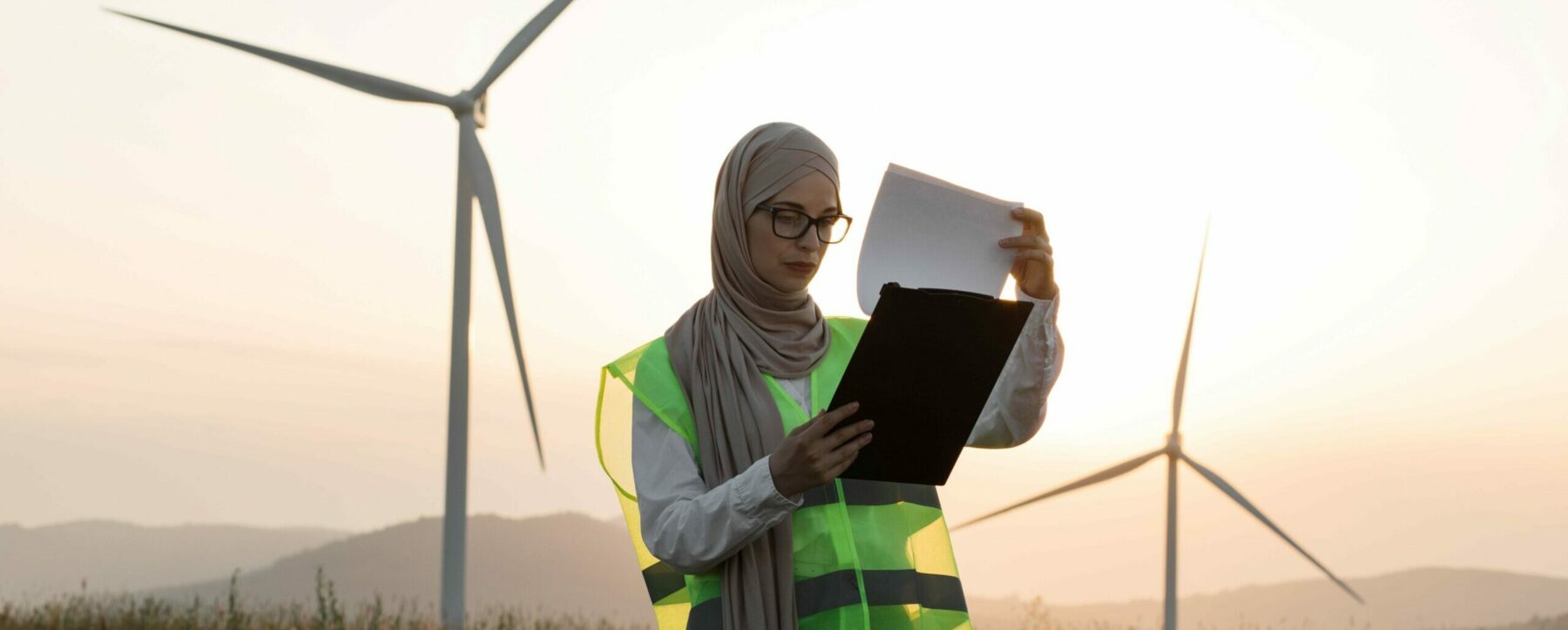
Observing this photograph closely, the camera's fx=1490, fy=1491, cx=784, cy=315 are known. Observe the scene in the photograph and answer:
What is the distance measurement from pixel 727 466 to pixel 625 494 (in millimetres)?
364

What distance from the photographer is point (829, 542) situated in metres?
3.45

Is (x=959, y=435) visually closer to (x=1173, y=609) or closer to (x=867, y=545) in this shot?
(x=867, y=545)

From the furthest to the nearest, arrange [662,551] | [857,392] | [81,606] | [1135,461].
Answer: [1135,461] < [81,606] < [662,551] < [857,392]

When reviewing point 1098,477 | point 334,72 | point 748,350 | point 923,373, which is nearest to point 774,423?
point 748,350

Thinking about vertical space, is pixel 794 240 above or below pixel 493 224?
below

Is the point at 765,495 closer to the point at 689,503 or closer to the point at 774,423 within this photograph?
the point at 689,503

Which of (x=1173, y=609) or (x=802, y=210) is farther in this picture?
(x=1173, y=609)

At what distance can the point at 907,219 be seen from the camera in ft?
10.9

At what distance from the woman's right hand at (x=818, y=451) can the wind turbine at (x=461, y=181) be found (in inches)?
389

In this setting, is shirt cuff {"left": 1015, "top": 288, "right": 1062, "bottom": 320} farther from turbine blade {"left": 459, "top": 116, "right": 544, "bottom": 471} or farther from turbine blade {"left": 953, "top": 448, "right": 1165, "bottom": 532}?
turbine blade {"left": 953, "top": 448, "right": 1165, "bottom": 532}

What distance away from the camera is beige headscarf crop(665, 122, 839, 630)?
335 centimetres

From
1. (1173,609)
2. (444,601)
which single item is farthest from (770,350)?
(1173,609)

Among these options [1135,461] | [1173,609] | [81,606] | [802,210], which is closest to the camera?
[802,210]

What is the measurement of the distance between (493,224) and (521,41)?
2.03m
